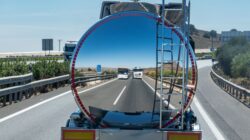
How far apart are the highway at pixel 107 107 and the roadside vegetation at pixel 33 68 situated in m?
1.88

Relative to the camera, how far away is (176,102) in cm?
706

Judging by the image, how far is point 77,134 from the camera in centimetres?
672

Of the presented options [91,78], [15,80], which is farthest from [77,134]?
[15,80]

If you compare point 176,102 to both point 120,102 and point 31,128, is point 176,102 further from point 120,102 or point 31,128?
point 31,128

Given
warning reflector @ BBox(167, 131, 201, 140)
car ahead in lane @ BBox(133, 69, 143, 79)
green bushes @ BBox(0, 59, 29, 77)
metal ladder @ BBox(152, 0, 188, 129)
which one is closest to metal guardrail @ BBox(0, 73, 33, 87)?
green bushes @ BBox(0, 59, 29, 77)

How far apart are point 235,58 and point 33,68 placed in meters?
42.6

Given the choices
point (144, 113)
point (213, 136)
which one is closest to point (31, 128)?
point (213, 136)

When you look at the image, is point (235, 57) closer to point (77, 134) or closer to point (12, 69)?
point (12, 69)

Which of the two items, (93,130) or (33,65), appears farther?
(33,65)

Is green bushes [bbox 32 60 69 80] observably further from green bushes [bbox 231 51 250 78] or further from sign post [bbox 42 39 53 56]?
green bushes [bbox 231 51 250 78]

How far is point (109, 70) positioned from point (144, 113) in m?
0.75

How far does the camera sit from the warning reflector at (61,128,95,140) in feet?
22.0

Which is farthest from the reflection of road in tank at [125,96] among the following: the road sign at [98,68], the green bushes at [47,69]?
the green bushes at [47,69]

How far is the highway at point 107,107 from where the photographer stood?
7062 mm
